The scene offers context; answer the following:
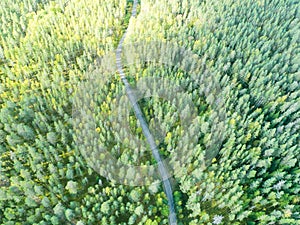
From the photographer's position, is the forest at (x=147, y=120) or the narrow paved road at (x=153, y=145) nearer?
the forest at (x=147, y=120)

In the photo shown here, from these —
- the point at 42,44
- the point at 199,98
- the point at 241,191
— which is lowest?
the point at 241,191

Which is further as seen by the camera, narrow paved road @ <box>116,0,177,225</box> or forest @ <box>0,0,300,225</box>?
narrow paved road @ <box>116,0,177,225</box>

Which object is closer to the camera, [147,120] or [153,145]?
[153,145]

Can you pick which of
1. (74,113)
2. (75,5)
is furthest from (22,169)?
(75,5)

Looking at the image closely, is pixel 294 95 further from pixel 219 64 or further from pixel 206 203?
pixel 206 203

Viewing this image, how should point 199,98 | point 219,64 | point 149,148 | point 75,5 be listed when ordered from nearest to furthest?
point 149,148
point 199,98
point 219,64
point 75,5

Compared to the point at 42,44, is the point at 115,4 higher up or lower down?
higher up

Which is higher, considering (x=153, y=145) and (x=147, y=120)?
(x=147, y=120)

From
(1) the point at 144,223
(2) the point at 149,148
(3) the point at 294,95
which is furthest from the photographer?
(3) the point at 294,95
